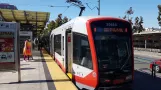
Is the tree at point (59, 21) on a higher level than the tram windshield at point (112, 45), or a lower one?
higher

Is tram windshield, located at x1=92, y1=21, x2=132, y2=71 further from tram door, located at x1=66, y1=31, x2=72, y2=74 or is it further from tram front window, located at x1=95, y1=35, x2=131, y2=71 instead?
tram door, located at x1=66, y1=31, x2=72, y2=74

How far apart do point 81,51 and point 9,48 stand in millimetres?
2850

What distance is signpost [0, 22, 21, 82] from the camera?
10219 millimetres

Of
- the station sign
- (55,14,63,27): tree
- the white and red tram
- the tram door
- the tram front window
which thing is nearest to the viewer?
the white and red tram

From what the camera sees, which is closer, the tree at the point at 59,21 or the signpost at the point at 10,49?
the signpost at the point at 10,49

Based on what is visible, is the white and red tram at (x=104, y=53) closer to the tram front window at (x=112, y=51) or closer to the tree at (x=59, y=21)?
the tram front window at (x=112, y=51)

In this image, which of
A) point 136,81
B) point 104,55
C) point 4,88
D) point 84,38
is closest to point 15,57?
point 4,88

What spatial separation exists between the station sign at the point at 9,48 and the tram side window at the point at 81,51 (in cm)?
222

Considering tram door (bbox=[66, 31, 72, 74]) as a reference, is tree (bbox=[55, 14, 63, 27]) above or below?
above

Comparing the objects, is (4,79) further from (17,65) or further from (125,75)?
(125,75)

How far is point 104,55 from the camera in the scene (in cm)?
891

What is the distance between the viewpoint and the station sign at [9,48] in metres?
10.2

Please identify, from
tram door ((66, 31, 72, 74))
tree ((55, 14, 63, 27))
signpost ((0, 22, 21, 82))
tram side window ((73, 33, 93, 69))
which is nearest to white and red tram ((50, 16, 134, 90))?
tram side window ((73, 33, 93, 69))

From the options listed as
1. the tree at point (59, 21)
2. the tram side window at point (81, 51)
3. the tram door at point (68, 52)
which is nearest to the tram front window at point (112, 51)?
the tram side window at point (81, 51)
